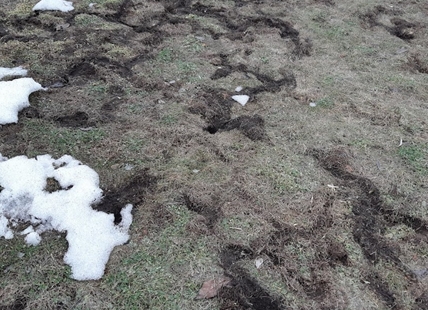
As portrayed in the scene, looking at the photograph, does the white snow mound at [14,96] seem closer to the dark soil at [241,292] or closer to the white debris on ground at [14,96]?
the white debris on ground at [14,96]

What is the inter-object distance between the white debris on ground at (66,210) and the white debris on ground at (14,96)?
47cm

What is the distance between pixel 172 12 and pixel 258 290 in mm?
3953

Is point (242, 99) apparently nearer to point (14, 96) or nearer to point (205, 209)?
point (205, 209)

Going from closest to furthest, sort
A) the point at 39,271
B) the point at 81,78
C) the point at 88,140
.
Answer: the point at 39,271
the point at 88,140
the point at 81,78

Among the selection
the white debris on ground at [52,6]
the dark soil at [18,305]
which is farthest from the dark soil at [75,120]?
the white debris on ground at [52,6]

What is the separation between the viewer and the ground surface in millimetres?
2127

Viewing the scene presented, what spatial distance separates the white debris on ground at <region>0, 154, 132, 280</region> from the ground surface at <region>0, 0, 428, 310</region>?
0.24ft

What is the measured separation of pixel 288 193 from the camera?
2643mm

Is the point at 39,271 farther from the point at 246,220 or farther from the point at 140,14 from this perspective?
the point at 140,14

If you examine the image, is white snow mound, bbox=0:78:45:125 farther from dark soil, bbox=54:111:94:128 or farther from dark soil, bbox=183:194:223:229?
dark soil, bbox=183:194:223:229

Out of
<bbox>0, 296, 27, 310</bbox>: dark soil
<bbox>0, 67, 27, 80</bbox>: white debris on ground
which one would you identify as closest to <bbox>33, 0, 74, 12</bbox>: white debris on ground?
<bbox>0, 67, 27, 80</bbox>: white debris on ground

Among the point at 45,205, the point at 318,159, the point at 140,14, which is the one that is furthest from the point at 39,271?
the point at 140,14

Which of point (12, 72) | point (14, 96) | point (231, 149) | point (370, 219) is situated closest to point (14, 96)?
point (14, 96)

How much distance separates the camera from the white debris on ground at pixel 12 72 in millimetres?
3584
